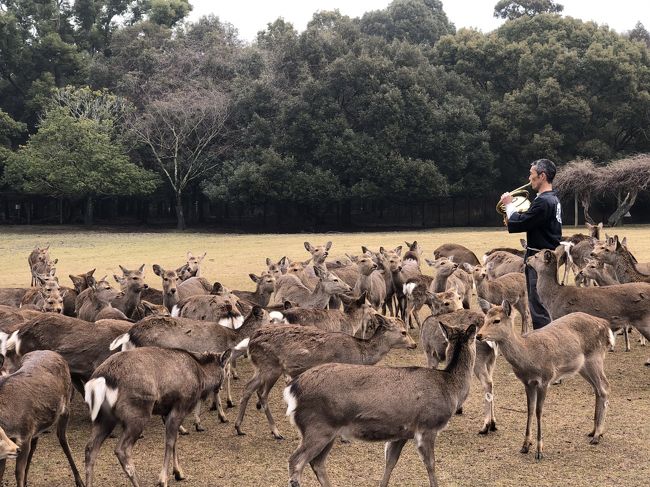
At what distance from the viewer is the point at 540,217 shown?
8195 millimetres

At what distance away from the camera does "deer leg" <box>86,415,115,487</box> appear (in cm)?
554

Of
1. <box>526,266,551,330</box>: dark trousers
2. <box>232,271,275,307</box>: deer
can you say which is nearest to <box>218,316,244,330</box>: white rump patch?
<box>232,271,275,307</box>: deer

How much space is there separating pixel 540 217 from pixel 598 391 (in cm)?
208

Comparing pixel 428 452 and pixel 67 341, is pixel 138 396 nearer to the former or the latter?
pixel 67 341

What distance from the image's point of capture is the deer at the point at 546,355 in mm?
6539

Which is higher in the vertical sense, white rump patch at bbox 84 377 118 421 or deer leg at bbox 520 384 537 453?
white rump patch at bbox 84 377 118 421

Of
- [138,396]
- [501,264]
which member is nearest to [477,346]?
[138,396]

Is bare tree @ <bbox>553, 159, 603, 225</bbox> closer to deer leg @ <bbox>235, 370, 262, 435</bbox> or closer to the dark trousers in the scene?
the dark trousers

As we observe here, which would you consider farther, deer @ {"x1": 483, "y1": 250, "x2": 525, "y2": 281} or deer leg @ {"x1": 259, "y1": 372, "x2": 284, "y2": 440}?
deer @ {"x1": 483, "y1": 250, "x2": 525, "y2": 281}

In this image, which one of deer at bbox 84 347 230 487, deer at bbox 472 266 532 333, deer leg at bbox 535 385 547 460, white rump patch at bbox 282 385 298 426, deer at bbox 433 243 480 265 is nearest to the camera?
white rump patch at bbox 282 385 298 426

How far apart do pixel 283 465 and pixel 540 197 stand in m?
3.81

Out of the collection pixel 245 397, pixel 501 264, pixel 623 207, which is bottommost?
pixel 245 397

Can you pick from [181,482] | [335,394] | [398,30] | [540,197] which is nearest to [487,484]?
[335,394]

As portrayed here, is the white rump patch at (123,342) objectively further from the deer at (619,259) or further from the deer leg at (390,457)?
the deer at (619,259)
